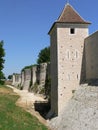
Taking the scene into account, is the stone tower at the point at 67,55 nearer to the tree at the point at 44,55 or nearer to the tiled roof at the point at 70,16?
the tiled roof at the point at 70,16

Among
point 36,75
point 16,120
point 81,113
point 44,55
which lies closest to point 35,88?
point 36,75

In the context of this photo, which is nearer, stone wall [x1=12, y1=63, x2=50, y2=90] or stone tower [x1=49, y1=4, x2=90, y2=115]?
stone tower [x1=49, y1=4, x2=90, y2=115]

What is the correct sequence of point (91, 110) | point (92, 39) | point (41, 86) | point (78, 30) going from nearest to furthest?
1. point (91, 110)
2. point (92, 39)
3. point (78, 30)
4. point (41, 86)

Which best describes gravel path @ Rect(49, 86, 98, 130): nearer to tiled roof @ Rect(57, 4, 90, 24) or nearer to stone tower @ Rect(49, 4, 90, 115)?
stone tower @ Rect(49, 4, 90, 115)

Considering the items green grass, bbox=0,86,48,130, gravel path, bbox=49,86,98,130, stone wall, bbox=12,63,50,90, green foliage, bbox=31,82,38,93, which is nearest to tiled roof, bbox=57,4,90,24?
gravel path, bbox=49,86,98,130

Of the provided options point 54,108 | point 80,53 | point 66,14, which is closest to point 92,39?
point 80,53

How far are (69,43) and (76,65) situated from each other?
1.85m

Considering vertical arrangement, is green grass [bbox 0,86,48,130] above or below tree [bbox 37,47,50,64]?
below

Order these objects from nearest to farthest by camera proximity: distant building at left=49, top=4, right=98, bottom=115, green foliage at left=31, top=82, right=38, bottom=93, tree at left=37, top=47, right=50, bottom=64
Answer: distant building at left=49, top=4, right=98, bottom=115
green foliage at left=31, top=82, right=38, bottom=93
tree at left=37, top=47, right=50, bottom=64

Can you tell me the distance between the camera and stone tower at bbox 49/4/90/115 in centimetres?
2834

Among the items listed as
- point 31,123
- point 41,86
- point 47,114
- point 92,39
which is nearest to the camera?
point 31,123

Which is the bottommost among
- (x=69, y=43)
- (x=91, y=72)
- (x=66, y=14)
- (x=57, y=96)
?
(x=57, y=96)

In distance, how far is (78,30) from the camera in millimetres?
28844

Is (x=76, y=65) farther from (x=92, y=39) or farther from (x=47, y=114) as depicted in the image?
(x=47, y=114)
